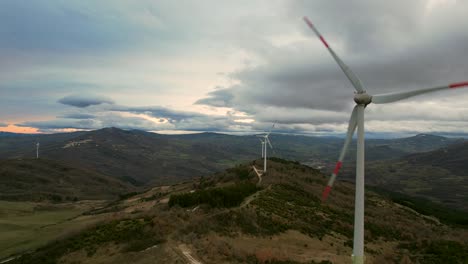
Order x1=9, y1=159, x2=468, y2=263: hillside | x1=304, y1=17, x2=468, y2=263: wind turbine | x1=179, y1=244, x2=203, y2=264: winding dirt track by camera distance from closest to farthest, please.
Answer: x1=304, y1=17, x2=468, y2=263: wind turbine < x1=179, y1=244, x2=203, y2=264: winding dirt track < x1=9, y1=159, x2=468, y2=263: hillside

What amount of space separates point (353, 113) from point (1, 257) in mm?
51488

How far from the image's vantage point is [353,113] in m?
25.3

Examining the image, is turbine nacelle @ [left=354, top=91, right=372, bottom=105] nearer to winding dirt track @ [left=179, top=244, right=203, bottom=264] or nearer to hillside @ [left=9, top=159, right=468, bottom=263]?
hillside @ [left=9, top=159, right=468, bottom=263]

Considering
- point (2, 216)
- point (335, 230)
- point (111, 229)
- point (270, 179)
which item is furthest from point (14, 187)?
point (335, 230)

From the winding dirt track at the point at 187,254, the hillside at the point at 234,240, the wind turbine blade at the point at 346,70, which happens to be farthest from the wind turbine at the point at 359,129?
the winding dirt track at the point at 187,254

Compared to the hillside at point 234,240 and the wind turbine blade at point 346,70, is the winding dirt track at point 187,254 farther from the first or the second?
the wind turbine blade at point 346,70

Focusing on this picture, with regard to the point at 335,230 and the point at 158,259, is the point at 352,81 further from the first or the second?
the point at 335,230

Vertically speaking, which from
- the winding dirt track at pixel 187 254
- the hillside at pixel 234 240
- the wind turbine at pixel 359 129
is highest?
the wind turbine at pixel 359 129

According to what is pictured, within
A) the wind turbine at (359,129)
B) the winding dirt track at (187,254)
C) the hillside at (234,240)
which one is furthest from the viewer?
the hillside at (234,240)

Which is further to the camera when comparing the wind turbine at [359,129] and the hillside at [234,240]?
the hillside at [234,240]

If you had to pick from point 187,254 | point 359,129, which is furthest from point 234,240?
point 359,129

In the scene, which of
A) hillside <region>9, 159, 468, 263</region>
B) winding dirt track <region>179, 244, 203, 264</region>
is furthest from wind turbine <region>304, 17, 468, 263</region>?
winding dirt track <region>179, 244, 203, 264</region>

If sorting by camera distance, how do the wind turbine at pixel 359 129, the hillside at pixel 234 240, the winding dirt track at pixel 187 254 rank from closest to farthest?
1. the wind turbine at pixel 359 129
2. the winding dirt track at pixel 187 254
3. the hillside at pixel 234 240

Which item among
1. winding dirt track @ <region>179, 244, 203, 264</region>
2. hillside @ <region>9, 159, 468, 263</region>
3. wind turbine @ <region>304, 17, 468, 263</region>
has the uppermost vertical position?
wind turbine @ <region>304, 17, 468, 263</region>
